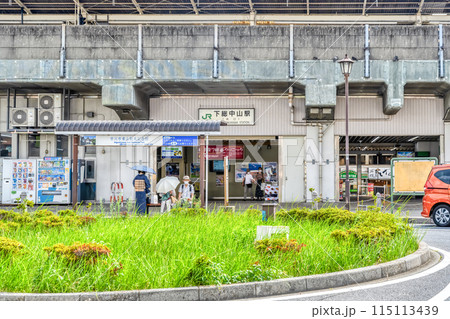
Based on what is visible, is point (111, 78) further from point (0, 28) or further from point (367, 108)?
point (367, 108)

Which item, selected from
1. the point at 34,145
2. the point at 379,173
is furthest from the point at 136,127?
the point at 379,173

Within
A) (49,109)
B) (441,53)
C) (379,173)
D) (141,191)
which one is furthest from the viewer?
(379,173)

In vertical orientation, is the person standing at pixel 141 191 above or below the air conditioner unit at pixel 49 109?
below

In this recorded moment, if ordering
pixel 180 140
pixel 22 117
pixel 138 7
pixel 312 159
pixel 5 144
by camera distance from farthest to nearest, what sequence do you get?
pixel 138 7 → pixel 5 144 → pixel 312 159 → pixel 22 117 → pixel 180 140

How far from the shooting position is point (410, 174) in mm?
22438

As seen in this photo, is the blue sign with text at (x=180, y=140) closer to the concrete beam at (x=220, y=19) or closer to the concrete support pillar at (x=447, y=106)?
the concrete beam at (x=220, y=19)

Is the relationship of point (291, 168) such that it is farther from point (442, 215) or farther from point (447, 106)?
point (442, 215)

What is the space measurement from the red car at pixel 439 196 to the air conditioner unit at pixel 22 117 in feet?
53.3

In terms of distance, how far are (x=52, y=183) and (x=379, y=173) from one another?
53.8 feet

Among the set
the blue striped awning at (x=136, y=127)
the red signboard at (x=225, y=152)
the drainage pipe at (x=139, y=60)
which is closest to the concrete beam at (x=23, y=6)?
the drainage pipe at (x=139, y=60)

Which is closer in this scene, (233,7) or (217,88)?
(217,88)

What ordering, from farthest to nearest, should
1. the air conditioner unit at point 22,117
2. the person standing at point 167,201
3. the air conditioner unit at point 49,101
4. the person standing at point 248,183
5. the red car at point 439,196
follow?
1. the person standing at point 248,183
2. the air conditioner unit at point 49,101
3. the air conditioner unit at point 22,117
4. the person standing at point 167,201
5. the red car at point 439,196

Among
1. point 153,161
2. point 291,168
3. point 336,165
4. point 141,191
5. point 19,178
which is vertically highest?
point 153,161

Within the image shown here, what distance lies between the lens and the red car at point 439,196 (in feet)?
49.5
